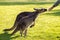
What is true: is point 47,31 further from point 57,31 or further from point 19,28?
point 19,28

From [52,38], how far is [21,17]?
6.46ft

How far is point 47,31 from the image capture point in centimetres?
871

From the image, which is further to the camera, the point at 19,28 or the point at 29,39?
the point at 29,39

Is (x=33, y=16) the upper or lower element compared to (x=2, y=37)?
upper

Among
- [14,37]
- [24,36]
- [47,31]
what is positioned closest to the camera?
[24,36]

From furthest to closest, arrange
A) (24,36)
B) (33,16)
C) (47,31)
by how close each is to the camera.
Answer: (47,31) < (24,36) < (33,16)

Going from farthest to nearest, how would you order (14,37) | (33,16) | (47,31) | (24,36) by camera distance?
(47,31), (14,37), (24,36), (33,16)

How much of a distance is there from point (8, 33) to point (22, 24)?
2013 millimetres

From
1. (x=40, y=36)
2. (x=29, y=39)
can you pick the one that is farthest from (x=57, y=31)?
(x=29, y=39)

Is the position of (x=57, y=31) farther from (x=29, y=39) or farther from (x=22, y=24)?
(x=22, y=24)

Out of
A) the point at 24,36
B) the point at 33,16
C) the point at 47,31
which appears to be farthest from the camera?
the point at 47,31

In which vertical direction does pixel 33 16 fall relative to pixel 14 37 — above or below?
above

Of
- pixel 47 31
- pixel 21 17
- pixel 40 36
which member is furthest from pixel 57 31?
pixel 21 17

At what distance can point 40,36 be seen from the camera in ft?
25.5
